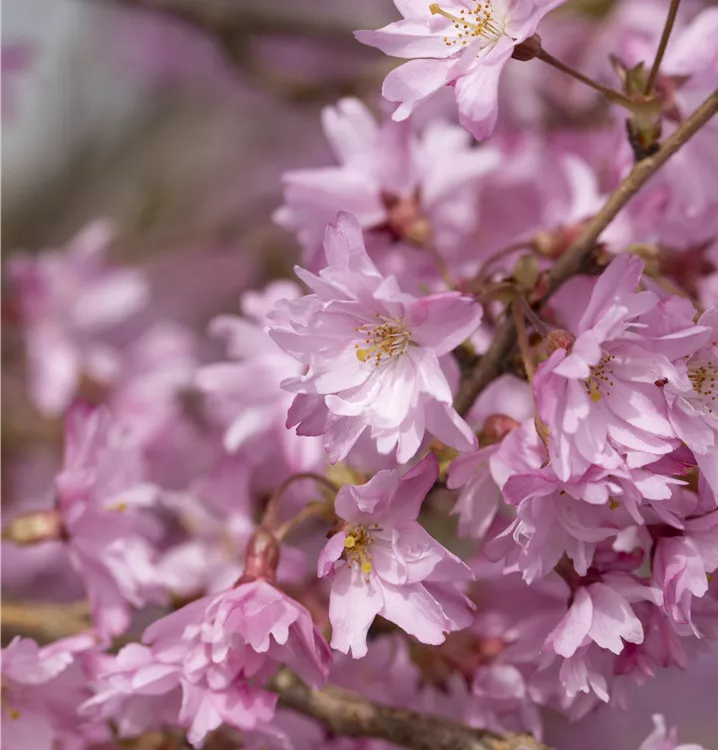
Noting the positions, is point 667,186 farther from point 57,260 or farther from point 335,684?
point 57,260

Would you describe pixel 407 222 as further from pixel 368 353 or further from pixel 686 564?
pixel 686 564

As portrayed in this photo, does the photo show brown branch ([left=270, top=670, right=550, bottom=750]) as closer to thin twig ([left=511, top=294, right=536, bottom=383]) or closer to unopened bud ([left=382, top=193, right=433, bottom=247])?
thin twig ([left=511, top=294, right=536, bottom=383])

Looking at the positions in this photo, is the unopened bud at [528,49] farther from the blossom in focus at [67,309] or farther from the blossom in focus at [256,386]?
the blossom in focus at [67,309]

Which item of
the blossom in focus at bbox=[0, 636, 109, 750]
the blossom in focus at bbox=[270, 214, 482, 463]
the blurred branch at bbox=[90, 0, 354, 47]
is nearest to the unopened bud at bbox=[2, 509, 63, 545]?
the blossom in focus at bbox=[0, 636, 109, 750]

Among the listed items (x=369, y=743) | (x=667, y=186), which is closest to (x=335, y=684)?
(x=369, y=743)

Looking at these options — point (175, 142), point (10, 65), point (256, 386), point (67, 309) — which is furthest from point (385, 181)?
point (175, 142)

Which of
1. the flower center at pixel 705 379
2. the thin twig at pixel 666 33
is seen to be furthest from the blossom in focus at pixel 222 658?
the thin twig at pixel 666 33

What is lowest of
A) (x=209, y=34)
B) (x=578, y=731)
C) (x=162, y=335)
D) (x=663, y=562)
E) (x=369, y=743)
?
(x=578, y=731)
